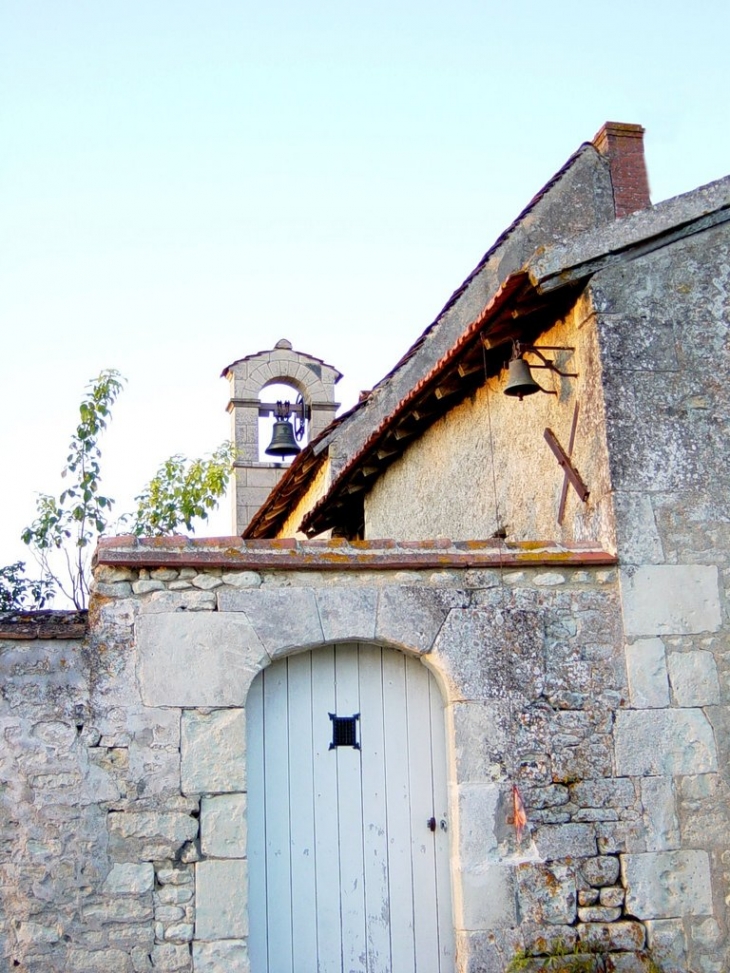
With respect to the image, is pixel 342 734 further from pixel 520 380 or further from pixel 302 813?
pixel 520 380

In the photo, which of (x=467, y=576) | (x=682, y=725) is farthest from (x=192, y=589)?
(x=682, y=725)

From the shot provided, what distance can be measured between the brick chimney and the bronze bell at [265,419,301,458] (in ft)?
16.0

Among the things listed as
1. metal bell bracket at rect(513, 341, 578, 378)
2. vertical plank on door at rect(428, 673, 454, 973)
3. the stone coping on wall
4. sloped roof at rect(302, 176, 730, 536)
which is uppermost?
sloped roof at rect(302, 176, 730, 536)

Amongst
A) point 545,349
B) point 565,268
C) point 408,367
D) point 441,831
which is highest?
point 408,367

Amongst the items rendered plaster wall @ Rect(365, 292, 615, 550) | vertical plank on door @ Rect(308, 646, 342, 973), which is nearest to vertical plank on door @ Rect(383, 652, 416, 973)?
vertical plank on door @ Rect(308, 646, 342, 973)

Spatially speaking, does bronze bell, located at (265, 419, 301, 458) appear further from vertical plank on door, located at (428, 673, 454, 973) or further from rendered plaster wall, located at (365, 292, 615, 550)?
vertical plank on door, located at (428, 673, 454, 973)

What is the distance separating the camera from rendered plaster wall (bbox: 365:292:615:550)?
6.61 m

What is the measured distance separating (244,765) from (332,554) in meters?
1.17

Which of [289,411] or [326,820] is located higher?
[289,411]

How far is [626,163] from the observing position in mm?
10922

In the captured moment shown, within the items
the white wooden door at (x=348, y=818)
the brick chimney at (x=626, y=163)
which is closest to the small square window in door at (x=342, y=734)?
the white wooden door at (x=348, y=818)

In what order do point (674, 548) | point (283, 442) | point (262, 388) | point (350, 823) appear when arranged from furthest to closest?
point (262, 388), point (283, 442), point (674, 548), point (350, 823)

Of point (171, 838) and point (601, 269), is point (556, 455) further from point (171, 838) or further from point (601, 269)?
point (171, 838)

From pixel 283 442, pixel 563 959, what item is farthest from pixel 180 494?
pixel 563 959
